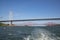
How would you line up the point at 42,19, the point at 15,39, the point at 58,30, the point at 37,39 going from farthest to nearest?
the point at 58,30
the point at 37,39
the point at 15,39
the point at 42,19

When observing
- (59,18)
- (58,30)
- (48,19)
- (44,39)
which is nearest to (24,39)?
(44,39)

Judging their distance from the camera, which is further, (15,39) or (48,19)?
(15,39)

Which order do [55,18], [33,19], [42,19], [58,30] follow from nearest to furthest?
[55,18] < [42,19] < [33,19] < [58,30]

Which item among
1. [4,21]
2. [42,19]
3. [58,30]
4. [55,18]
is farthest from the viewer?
[58,30]

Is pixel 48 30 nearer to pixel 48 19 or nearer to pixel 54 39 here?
pixel 54 39

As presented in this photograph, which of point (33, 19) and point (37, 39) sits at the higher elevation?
point (33, 19)

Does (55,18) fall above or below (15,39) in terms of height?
→ above

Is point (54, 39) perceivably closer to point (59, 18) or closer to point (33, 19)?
point (33, 19)

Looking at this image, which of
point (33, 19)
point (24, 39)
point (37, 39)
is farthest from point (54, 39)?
point (33, 19)

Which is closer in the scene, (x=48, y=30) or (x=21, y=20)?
(x=21, y=20)
